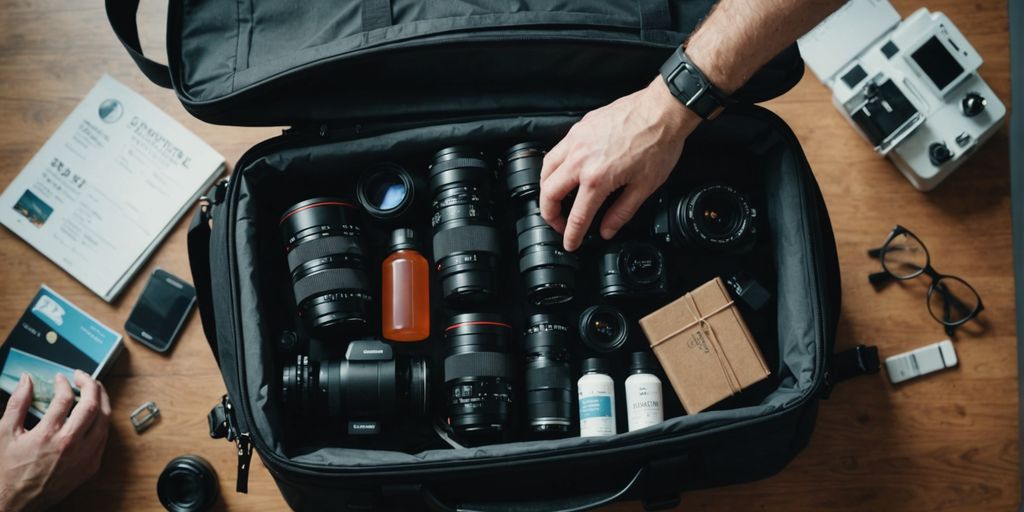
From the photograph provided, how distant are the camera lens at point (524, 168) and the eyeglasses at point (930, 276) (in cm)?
87

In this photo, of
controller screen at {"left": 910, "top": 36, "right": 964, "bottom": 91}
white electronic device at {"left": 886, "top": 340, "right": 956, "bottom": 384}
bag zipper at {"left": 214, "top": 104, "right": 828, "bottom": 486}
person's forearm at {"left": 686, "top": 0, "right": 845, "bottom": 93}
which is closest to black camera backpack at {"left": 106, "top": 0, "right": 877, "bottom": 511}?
A: bag zipper at {"left": 214, "top": 104, "right": 828, "bottom": 486}

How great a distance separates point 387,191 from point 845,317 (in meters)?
1.10

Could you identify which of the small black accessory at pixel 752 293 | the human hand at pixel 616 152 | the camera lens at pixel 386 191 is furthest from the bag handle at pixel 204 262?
the small black accessory at pixel 752 293

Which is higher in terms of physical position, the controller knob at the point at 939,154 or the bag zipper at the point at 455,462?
the controller knob at the point at 939,154

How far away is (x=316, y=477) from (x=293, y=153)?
0.64 metres

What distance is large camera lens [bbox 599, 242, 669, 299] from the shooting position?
1.62 m

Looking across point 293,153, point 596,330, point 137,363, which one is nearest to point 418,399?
point 596,330

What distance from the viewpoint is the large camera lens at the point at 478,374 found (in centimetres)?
155

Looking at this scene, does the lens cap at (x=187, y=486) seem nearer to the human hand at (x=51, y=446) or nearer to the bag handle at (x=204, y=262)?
the human hand at (x=51, y=446)

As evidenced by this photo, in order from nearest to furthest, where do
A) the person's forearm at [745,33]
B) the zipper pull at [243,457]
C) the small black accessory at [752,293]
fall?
1. the person's forearm at [745,33]
2. the zipper pull at [243,457]
3. the small black accessory at [752,293]

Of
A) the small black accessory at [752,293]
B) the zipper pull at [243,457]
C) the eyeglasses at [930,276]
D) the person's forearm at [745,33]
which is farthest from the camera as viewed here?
the eyeglasses at [930,276]

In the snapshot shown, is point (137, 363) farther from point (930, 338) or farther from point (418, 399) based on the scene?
point (930, 338)

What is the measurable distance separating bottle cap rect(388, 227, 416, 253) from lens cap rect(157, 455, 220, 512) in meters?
0.68

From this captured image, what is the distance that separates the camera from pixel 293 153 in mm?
1635
